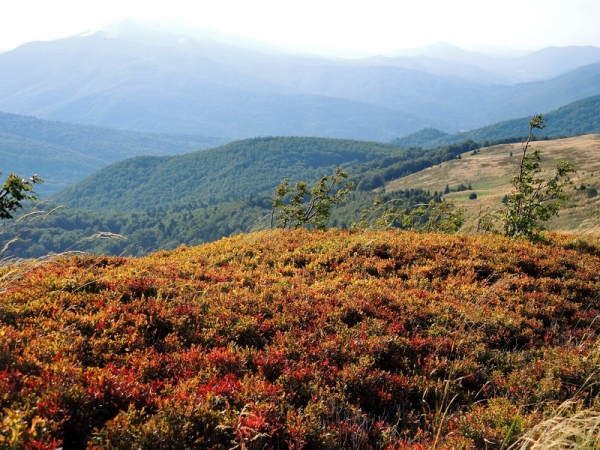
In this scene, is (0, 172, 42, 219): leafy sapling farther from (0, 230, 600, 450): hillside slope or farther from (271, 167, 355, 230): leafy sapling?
(271, 167, 355, 230): leafy sapling

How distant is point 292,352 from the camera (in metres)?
5.55

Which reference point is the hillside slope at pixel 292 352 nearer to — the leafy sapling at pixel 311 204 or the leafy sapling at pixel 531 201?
the leafy sapling at pixel 531 201

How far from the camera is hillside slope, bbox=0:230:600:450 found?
3918 millimetres

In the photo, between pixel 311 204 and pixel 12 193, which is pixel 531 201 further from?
pixel 12 193

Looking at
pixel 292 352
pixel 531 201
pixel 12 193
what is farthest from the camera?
pixel 531 201

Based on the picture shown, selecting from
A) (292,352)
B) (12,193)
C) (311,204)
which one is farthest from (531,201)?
(12,193)

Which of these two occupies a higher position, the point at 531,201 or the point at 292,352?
the point at 531,201

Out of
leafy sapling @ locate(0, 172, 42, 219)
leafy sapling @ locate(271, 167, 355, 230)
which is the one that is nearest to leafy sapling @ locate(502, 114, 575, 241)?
leafy sapling @ locate(271, 167, 355, 230)

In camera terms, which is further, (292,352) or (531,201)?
(531,201)

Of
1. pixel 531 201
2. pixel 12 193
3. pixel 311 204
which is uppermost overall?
pixel 12 193

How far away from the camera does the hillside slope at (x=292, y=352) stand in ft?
12.9

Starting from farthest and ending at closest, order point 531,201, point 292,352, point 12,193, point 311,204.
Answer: point 311,204 → point 531,201 → point 12,193 → point 292,352

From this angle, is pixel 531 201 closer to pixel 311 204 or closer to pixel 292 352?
pixel 311 204

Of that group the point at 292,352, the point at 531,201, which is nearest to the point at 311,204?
the point at 531,201
